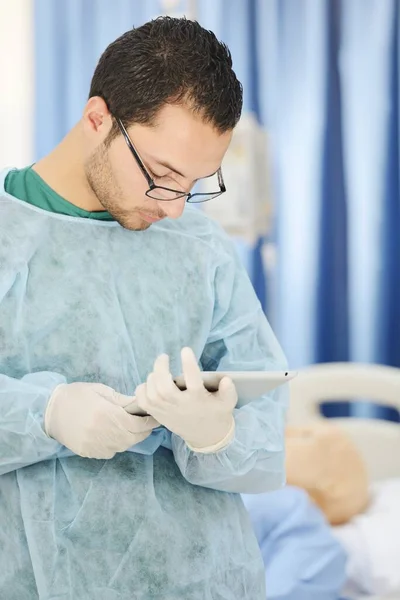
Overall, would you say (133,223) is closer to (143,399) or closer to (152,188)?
(152,188)

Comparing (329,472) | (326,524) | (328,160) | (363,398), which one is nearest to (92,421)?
(326,524)

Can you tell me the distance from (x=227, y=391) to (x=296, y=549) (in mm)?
914

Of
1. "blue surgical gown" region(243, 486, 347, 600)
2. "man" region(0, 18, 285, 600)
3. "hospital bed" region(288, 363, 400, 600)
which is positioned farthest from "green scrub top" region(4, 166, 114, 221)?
"hospital bed" region(288, 363, 400, 600)

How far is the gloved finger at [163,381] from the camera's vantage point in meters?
1.03

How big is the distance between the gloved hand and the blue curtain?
191 centimetres

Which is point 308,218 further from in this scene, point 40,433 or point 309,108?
point 40,433

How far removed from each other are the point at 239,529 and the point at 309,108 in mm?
2009

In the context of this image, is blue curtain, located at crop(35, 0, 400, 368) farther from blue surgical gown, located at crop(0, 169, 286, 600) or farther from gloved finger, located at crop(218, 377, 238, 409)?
gloved finger, located at crop(218, 377, 238, 409)

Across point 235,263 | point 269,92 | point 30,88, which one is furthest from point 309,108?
point 235,263

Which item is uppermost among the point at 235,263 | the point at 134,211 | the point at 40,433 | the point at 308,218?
the point at 134,211

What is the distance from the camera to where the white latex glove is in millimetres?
1033

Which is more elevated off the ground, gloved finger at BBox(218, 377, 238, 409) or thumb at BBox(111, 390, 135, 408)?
gloved finger at BBox(218, 377, 238, 409)

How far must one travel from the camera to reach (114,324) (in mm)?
1229

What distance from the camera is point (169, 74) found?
1149 mm
